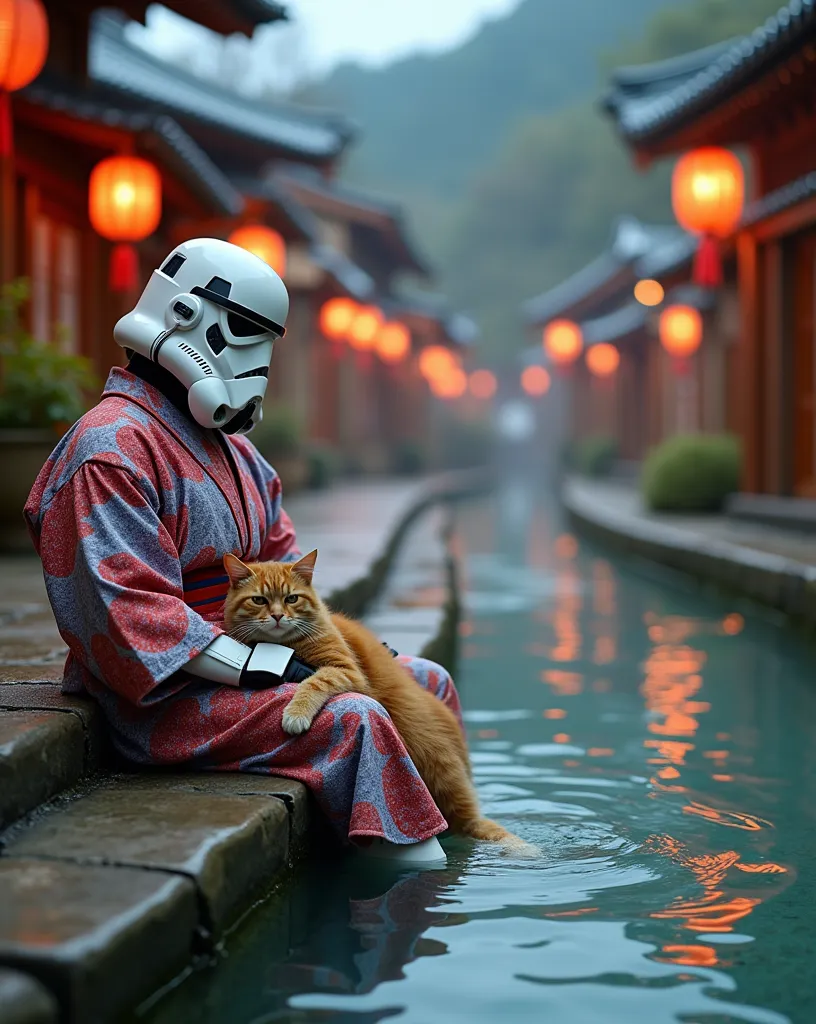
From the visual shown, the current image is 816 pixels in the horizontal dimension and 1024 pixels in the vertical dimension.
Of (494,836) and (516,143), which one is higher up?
(516,143)

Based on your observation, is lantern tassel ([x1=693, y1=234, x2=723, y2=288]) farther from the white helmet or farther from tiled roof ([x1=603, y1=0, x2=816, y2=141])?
the white helmet

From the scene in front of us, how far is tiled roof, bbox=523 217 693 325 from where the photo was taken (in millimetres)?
31703

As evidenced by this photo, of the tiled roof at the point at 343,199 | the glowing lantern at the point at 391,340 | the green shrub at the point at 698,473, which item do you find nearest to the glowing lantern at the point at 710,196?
the green shrub at the point at 698,473

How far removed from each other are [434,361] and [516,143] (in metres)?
25.2

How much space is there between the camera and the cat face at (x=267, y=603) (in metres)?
3.59

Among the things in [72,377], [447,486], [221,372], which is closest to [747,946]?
[221,372]

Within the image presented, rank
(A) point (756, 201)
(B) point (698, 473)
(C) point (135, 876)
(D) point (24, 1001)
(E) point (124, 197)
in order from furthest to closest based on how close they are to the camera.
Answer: (B) point (698, 473), (A) point (756, 201), (E) point (124, 197), (C) point (135, 876), (D) point (24, 1001)

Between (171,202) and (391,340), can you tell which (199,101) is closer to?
(171,202)

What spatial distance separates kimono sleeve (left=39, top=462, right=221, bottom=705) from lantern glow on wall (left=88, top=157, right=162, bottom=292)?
8.47 meters

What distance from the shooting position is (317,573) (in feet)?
24.8

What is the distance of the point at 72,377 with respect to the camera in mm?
9164

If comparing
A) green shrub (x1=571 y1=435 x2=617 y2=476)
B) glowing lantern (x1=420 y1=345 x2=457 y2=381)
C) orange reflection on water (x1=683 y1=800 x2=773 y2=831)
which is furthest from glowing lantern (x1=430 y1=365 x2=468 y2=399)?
orange reflection on water (x1=683 y1=800 x2=773 y2=831)

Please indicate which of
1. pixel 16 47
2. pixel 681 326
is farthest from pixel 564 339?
pixel 16 47

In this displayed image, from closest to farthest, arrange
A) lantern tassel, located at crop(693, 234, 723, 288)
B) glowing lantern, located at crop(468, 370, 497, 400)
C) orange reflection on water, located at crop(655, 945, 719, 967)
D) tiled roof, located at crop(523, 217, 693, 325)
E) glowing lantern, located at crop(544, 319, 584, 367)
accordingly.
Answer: orange reflection on water, located at crop(655, 945, 719, 967) < lantern tassel, located at crop(693, 234, 723, 288) < tiled roof, located at crop(523, 217, 693, 325) < glowing lantern, located at crop(544, 319, 584, 367) < glowing lantern, located at crop(468, 370, 497, 400)
